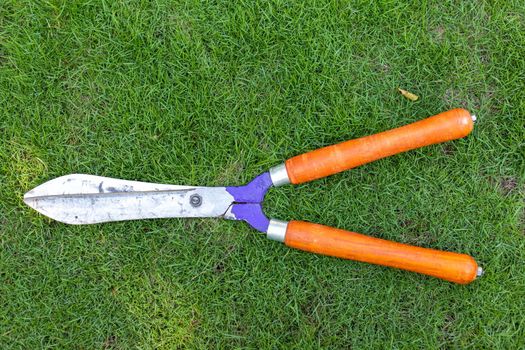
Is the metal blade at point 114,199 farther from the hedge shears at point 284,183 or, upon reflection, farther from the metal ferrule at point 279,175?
the metal ferrule at point 279,175

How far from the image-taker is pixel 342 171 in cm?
266

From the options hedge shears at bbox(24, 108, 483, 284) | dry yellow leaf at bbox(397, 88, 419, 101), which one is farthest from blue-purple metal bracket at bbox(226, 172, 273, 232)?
dry yellow leaf at bbox(397, 88, 419, 101)

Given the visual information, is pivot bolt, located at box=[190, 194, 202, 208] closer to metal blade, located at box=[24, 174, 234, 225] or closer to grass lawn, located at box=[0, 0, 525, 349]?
metal blade, located at box=[24, 174, 234, 225]

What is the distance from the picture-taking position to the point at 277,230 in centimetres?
248

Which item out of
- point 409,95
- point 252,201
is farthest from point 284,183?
point 409,95

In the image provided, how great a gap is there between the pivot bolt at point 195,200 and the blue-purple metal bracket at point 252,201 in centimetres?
15

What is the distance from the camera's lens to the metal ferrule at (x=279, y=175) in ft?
8.34

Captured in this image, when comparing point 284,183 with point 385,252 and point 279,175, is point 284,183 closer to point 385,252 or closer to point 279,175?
point 279,175

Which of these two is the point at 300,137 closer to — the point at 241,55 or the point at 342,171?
the point at 342,171

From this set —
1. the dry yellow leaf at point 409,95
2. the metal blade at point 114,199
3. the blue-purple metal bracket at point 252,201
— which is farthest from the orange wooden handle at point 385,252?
the dry yellow leaf at point 409,95

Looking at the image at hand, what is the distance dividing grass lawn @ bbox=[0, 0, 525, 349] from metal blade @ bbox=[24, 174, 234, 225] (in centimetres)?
14

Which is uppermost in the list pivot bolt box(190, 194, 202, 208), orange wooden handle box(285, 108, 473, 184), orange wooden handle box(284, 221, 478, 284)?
orange wooden handle box(285, 108, 473, 184)

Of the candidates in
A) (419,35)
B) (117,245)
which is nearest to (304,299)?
(117,245)

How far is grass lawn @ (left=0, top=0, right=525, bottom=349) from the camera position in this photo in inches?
105
